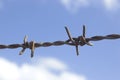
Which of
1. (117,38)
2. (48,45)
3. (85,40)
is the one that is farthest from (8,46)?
(117,38)

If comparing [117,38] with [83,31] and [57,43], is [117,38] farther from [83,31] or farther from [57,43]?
[57,43]

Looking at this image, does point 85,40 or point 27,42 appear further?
point 27,42

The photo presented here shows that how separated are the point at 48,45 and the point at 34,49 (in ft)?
0.81

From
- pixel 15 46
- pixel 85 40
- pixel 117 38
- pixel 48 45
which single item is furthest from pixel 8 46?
pixel 117 38

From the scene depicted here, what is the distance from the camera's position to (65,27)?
6.80m

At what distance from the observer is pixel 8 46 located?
7.47m

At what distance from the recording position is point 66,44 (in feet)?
23.0

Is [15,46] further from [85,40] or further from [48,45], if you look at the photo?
[85,40]

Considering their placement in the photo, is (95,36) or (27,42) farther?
(27,42)

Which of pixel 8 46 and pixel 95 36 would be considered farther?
pixel 8 46

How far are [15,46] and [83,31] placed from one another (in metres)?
1.19

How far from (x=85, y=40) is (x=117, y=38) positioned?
475 millimetres

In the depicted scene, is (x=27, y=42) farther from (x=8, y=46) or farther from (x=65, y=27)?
(x=65, y=27)

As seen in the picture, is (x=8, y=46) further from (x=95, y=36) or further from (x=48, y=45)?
(x=95, y=36)
